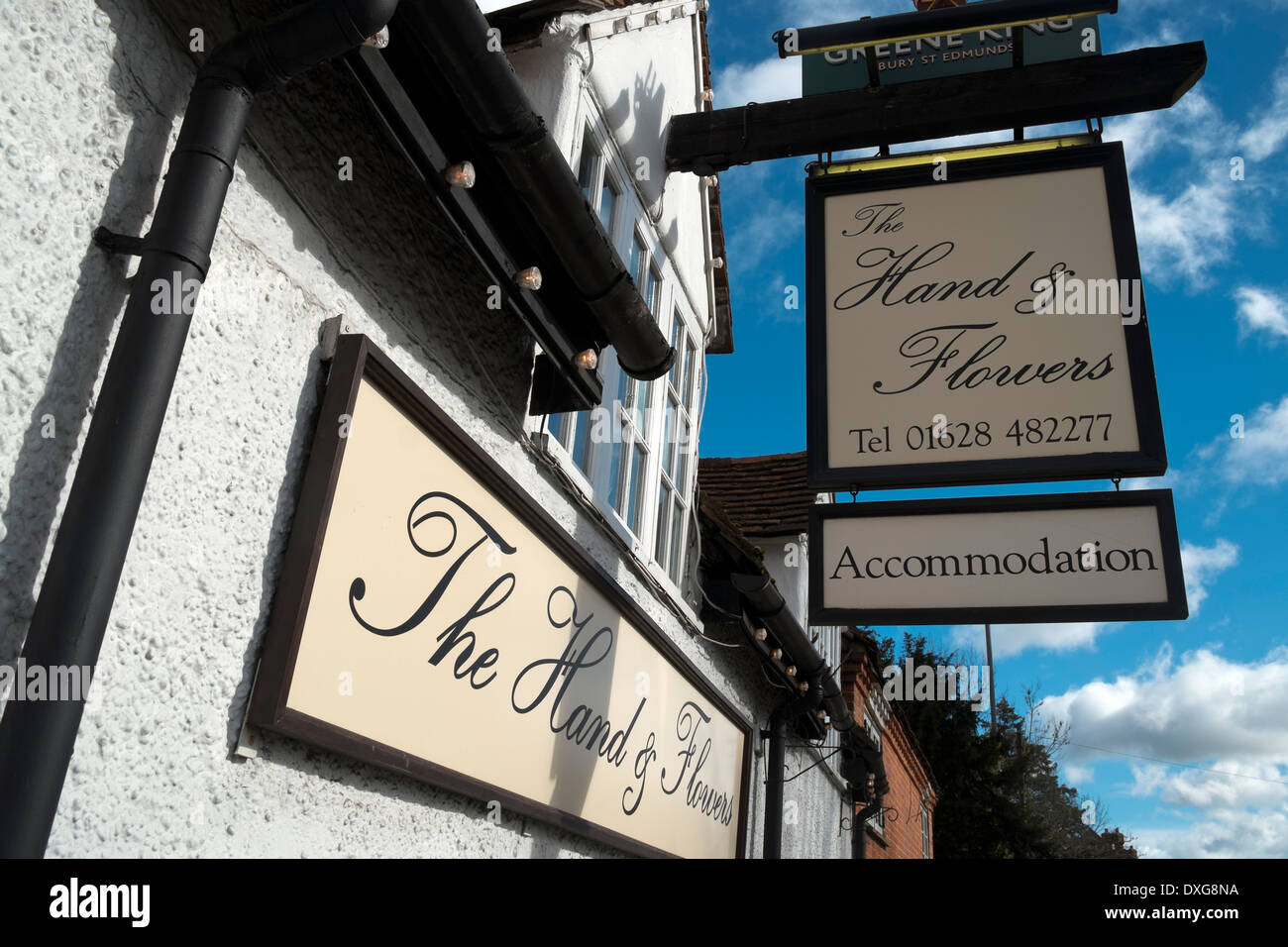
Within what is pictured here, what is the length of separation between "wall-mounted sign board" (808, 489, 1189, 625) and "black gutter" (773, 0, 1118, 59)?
235 cm

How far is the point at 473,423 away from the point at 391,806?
1.36 meters

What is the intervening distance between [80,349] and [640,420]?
3618 mm

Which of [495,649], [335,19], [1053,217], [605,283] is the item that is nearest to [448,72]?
[335,19]

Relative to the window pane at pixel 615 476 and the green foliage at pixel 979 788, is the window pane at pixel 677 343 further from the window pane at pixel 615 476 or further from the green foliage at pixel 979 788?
the green foliage at pixel 979 788

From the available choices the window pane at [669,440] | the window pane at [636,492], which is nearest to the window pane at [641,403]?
the window pane at [636,492]

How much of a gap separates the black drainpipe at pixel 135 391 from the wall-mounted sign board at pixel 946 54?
127 inches

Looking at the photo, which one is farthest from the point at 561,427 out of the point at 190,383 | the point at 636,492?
the point at 190,383

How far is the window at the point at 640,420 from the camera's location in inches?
187

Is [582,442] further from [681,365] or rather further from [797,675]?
[797,675]

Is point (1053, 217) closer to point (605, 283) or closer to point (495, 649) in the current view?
point (605, 283)

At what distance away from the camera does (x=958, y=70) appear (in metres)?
4.82

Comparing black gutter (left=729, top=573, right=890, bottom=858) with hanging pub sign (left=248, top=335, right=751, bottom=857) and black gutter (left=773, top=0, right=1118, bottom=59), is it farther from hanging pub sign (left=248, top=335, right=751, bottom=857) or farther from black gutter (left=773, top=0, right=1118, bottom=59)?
black gutter (left=773, top=0, right=1118, bottom=59)

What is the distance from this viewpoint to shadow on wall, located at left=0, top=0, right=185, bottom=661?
1897 mm
